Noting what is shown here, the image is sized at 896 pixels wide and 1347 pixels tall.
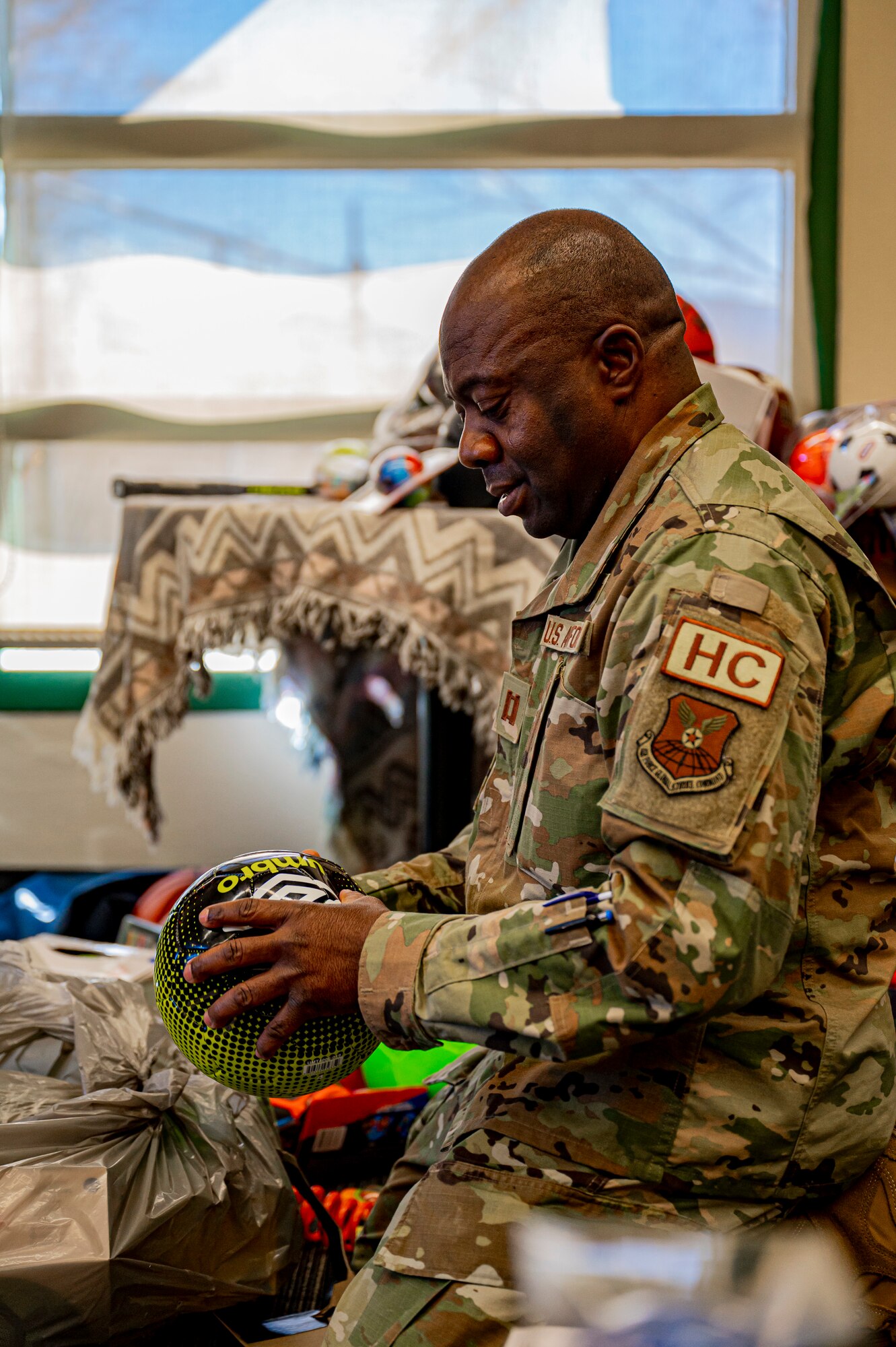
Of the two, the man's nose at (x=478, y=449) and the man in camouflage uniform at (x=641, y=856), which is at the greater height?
the man's nose at (x=478, y=449)

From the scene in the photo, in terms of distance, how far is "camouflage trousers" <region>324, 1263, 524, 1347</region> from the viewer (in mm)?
926

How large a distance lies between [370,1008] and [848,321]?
10.0 ft

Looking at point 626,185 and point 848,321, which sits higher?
point 626,185

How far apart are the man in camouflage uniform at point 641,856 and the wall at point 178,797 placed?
2.29m

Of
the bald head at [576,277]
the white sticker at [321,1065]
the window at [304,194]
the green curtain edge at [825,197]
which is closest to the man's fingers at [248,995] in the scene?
the white sticker at [321,1065]

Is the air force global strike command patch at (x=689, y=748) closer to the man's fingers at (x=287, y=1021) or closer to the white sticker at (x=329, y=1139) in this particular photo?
the man's fingers at (x=287, y=1021)

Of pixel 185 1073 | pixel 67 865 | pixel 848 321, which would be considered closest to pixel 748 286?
pixel 848 321

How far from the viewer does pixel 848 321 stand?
3439 mm

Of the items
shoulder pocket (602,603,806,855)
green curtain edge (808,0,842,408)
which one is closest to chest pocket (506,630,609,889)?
shoulder pocket (602,603,806,855)

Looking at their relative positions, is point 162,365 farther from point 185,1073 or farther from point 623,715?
point 623,715

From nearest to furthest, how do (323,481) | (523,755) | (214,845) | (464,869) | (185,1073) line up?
(523,755), (464,869), (185,1073), (323,481), (214,845)

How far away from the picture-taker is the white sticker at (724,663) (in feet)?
2.81

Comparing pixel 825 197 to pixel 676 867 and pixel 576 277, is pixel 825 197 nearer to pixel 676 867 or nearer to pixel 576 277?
pixel 576 277

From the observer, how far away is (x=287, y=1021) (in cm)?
100
